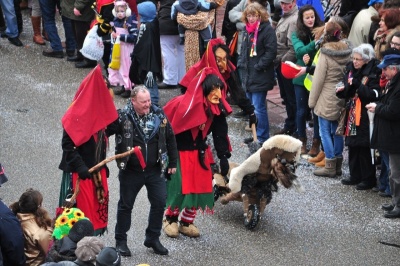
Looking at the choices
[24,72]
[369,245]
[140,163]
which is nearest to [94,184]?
[140,163]

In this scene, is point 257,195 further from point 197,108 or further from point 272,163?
point 197,108

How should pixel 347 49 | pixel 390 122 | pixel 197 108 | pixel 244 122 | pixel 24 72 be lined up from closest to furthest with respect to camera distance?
pixel 197 108
pixel 390 122
pixel 347 49
pixel 244 122
pixel 24 72

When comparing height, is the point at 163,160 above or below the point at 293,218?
above

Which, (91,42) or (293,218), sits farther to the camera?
(91,42)

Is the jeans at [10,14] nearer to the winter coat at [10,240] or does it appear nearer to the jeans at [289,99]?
the jeans at [289,99]

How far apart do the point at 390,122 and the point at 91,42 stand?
5205 mm

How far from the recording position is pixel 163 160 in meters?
8.52

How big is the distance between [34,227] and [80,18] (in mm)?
6784

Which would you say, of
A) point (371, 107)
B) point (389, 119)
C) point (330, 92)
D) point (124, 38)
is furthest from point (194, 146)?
point (124, 38)

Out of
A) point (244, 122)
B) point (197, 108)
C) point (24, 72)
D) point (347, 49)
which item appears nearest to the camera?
point (197, 108)

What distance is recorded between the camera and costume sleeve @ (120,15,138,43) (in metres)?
12.8

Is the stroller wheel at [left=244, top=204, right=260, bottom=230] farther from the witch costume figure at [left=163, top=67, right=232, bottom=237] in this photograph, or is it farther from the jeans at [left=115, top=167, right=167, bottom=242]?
the jeans at [left=115, top=167, right=167, bottom=242]

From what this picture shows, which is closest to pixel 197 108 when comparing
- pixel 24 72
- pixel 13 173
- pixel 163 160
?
pixel 163 160

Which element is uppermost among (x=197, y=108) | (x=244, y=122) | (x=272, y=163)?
(x=197, y=108)
